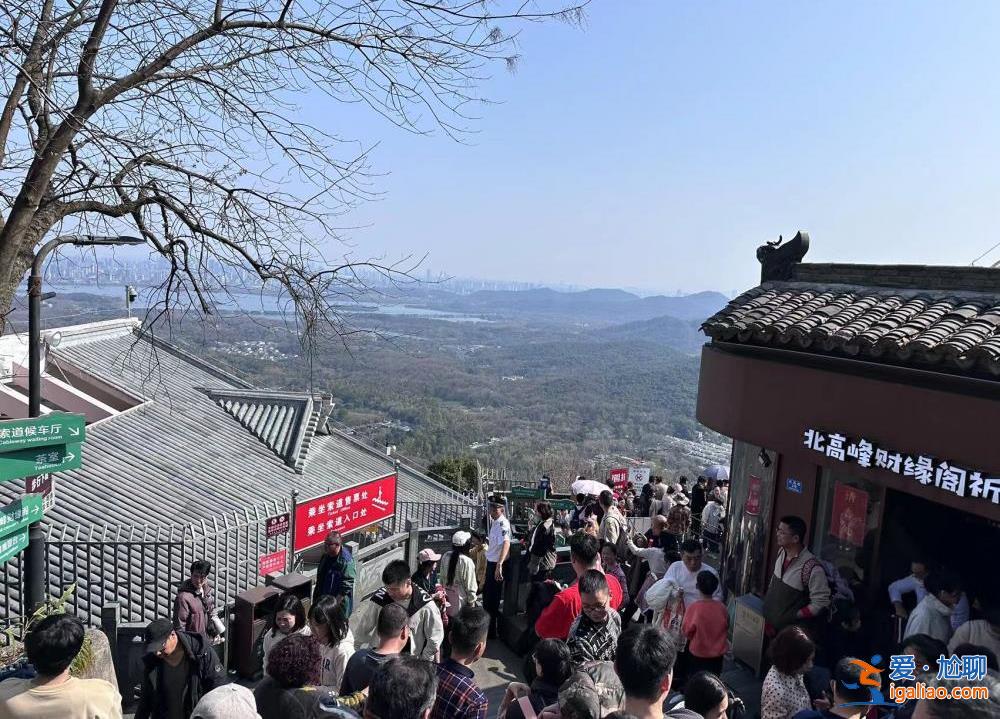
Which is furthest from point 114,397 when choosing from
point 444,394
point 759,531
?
point 444,394

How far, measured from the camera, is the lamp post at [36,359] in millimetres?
5285

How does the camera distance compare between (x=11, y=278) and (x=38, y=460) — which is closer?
(x=11, y=278)

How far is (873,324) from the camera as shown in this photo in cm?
667

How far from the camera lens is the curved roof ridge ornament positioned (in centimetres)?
896

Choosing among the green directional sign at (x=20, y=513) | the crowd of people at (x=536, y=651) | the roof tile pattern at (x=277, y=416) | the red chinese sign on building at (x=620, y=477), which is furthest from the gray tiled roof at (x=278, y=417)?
the green directional sign at (x=20, y=513)

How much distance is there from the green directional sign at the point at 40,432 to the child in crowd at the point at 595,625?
12.1ft

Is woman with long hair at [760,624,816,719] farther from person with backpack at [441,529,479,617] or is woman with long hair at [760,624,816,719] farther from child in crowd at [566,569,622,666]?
person with backpack at [441,529,479,617]

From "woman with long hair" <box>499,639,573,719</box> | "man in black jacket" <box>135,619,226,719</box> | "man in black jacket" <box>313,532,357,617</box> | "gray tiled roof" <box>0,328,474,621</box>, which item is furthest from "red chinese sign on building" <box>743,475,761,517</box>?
"man in black jacket" <box>135,619,226,719</box>

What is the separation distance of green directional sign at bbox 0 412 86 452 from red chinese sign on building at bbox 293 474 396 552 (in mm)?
3092

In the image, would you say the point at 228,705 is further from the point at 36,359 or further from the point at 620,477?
the point at 620,477

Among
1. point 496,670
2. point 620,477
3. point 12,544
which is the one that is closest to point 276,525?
point 496,670

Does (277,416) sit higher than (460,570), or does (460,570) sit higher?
(460,570)

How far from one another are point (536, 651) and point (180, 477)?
11.8 metres

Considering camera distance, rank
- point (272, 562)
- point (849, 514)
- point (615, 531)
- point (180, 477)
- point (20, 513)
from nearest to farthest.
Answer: point (20, 513), point (849, 514), point (272, 562), point (615, 531), point (180, 477)
